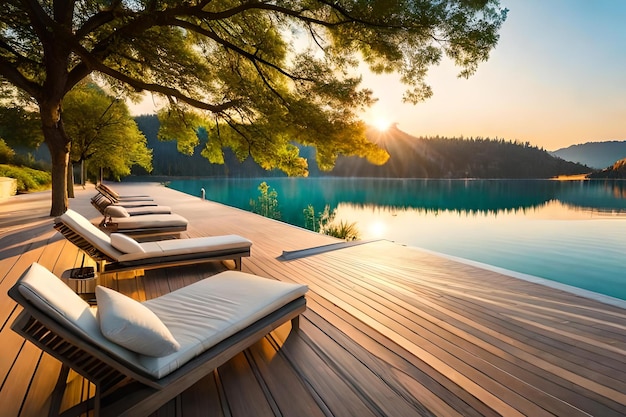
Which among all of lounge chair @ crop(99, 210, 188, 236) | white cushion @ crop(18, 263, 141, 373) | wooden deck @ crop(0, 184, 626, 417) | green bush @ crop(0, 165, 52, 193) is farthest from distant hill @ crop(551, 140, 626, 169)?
white cushion @ crop(18, 263, 141, 373)

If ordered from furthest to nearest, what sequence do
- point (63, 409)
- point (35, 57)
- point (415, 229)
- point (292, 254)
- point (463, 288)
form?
point (415, 229), point (35, 57), point (292, 254), point (463, 288), point (63, 409)

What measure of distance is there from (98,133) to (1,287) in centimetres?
1594

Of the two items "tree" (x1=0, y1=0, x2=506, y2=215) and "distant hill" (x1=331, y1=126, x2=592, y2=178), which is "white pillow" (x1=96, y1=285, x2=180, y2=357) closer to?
"tree" (x1=0, y1=0, x2=506, y2=215)

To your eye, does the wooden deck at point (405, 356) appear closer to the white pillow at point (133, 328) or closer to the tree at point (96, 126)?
the white pillow at point (133, 328)

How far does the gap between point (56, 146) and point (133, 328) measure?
808 cm

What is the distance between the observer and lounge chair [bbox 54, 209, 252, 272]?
10.7 ft

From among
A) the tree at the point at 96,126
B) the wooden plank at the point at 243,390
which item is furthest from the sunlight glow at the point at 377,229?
the tree at the point at 96,126

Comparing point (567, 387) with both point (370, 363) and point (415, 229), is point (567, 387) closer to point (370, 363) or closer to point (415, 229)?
point (370, 363)

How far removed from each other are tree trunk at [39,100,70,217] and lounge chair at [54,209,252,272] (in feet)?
16.6

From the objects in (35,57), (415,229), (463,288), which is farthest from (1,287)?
(415,229)

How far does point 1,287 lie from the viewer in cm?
334

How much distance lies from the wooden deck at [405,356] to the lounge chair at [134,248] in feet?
0.76

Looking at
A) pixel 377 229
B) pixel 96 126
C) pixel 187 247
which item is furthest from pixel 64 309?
pixel 96 126

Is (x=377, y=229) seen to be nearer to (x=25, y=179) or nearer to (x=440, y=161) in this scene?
(x=25, y=179)
